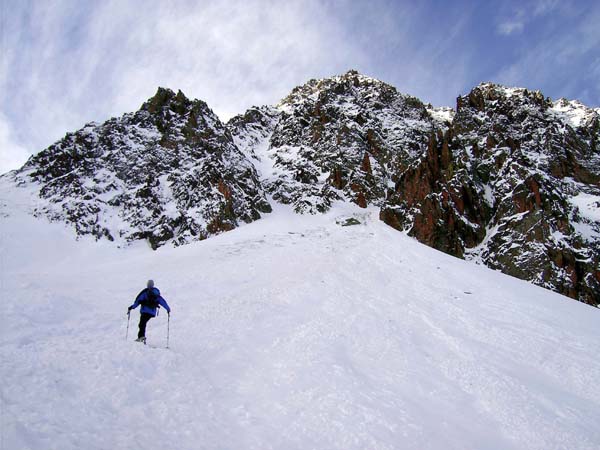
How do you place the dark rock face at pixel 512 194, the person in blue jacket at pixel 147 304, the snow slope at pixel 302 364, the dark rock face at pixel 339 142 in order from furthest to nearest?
1. the dark rock face at pixel 339 142
2. the dark rock face at pixel 512 194
3. the person in blue jacket at pixel 147 304
4. the snow slope at pixel 302 364

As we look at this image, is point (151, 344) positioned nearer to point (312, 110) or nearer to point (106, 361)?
point (106, 361)

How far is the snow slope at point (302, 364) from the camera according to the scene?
6984 millimetres

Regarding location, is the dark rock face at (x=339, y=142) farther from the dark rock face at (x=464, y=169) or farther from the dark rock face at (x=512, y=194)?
the dark rock face at (x=512, y=194)

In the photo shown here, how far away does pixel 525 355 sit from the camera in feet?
44.7

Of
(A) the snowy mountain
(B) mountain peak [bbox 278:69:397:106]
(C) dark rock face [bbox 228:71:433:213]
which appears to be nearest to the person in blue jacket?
(A) the snowy mountain

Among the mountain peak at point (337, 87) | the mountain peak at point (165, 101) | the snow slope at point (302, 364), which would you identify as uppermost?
the mountain peak at point (337, 87)

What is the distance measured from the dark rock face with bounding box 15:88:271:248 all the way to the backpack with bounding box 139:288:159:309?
33551 millimetres

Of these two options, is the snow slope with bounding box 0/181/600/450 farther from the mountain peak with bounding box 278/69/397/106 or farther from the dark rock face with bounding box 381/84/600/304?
the mountain peak with bounding box 278/69/397/106

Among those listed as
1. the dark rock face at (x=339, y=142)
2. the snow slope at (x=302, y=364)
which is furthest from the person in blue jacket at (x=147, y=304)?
the dark rock face at (x=339, y=142)

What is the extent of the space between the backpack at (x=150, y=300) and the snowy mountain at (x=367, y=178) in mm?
33532

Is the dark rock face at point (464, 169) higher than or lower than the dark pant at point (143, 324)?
higher

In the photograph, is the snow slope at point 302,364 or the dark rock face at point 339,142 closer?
the snow slope at point 302,364

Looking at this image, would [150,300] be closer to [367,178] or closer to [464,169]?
[464,169]

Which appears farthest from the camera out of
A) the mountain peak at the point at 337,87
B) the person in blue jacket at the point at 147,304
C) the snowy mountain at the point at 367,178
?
the mountain peak at the point at 337,87
